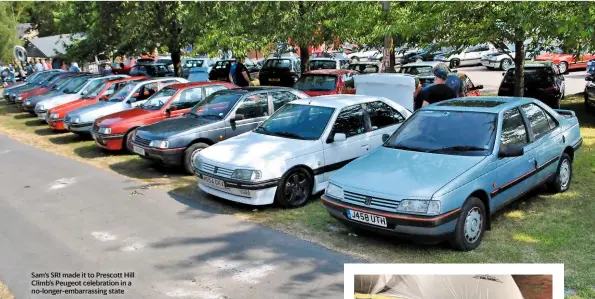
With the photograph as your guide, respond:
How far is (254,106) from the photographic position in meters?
9.26

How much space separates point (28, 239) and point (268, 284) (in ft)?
11.2

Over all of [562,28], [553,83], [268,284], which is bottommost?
[268,284]

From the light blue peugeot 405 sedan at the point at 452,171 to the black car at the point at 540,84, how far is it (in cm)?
693

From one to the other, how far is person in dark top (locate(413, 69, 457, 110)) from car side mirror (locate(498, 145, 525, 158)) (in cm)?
263

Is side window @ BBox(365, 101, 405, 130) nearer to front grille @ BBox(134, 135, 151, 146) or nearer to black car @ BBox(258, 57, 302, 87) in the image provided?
front grille @ BBox(134, 135, 151, 146)

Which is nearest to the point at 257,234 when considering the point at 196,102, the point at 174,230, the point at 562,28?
the point at 174,230

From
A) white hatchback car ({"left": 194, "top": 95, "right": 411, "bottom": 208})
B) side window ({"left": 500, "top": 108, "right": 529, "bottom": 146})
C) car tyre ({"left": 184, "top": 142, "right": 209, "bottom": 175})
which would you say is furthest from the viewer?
car tyre ({"left": 184, "top": 142, "right": 209, "bottom": 175})

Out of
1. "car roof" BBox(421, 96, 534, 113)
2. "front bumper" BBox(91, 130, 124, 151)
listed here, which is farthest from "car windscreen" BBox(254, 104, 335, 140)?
"front bumper" BBox(91, 130, 124, 151)

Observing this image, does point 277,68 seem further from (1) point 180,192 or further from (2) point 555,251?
(2) point 555,251

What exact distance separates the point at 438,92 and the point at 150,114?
600 cm

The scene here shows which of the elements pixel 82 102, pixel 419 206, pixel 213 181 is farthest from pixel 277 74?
pixel 419 206

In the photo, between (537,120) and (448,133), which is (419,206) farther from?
(537,120)

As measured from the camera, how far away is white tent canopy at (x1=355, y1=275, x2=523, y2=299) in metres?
2.23

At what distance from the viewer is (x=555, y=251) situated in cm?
516
